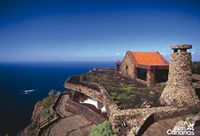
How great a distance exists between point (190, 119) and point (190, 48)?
7639mm

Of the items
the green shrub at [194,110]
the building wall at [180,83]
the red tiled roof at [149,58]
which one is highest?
the red tiled roof at [149,58]

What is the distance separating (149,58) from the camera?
34.0 m

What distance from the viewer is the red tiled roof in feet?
107

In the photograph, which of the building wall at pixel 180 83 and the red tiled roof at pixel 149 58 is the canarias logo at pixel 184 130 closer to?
the building wall at pixel 180 83

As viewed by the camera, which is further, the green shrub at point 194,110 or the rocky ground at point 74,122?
the rocky ground at point 74,122

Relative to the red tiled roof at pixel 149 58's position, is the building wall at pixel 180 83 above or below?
below

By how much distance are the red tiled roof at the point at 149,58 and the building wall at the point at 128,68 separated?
1270mm

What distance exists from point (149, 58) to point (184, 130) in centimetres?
2088

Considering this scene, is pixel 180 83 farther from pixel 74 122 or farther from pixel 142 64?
pixel 74 122

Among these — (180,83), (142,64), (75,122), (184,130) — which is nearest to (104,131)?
(184,130)

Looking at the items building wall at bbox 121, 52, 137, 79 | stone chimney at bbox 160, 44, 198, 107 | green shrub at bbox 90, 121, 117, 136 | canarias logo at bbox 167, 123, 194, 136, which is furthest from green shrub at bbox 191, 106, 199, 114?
building wall at bbox 121, 52, 137, 79

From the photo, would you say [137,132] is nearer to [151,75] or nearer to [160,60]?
[151,75]

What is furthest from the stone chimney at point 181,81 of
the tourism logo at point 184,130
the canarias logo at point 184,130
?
the canarias logo at point 184,130

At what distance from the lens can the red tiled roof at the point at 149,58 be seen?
107 feet
